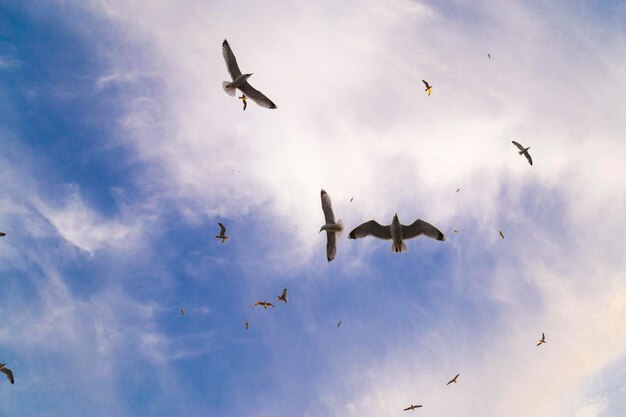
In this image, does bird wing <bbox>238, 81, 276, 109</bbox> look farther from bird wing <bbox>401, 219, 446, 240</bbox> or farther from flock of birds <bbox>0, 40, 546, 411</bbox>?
bird wing <bbox>401, 219, 446, 240</bbox>

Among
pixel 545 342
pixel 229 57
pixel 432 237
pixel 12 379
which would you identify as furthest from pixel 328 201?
pixel 12 379

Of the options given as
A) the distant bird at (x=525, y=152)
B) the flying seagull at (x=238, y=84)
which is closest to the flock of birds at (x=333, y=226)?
the flying seagull at (x=238, y=84)

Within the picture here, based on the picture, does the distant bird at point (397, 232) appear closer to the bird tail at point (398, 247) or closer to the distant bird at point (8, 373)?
the bird tail at point (398, 247)

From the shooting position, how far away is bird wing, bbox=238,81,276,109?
27.7m

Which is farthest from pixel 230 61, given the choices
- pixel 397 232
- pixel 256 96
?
pixel 397 232

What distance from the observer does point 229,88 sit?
1076 inches

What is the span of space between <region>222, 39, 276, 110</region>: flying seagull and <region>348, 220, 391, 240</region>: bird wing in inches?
363

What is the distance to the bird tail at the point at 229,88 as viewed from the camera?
27.2 metres

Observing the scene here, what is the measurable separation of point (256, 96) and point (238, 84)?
4.58ft

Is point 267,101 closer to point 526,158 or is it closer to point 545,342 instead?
point 526,158

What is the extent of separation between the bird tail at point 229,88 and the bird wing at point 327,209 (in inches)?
323

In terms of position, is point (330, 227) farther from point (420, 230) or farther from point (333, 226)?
point (420, 230)

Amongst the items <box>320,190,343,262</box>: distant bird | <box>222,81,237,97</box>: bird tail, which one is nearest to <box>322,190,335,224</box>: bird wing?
<box>320,190,343,262</box>: distant bird

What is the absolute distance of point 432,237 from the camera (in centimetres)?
2555
